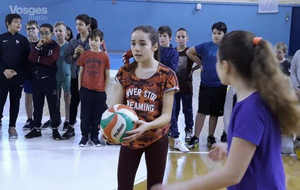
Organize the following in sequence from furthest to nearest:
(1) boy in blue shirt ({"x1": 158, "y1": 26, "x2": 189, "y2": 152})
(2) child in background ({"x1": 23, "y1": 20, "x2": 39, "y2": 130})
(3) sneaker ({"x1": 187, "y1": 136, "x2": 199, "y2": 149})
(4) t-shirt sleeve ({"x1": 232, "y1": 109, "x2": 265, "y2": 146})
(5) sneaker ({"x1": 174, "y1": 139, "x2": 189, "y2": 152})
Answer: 1. (2) child in background ({"x1": 23, "y1": 20, "x2": 39, "y2": 130})
2. (3) sneaker ({"x1": 187, "y1": 136, "x2": 199, "y2": 149})
3. (5) sneaker ({"x1": 174, "y1": 139, "x2": 189, "y2": 152})
4. (1) boy in blue shirt ({"x1": 158, "y1": 26, "x2": 189, "y2": 152})
5. (4) t-shirt sleeve ({"x1": 232, "y1": 109, "x2": 265, "y2": 146})

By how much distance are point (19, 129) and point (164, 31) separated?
2.57m

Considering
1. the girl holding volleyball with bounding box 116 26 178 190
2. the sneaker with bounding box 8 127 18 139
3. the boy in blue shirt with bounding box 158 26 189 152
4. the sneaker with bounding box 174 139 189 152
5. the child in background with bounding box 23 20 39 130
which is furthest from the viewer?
the child in background with bounding box 23 20 39 130

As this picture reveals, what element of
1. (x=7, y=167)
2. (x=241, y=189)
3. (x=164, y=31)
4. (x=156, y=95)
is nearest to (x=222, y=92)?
(x=164, y=31)

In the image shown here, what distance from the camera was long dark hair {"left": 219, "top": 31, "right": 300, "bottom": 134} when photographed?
1.25 metres

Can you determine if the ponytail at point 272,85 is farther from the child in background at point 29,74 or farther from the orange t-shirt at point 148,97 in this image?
the child in background at point 29,74

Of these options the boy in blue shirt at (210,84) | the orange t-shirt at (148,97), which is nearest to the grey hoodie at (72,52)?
the boy in blue shirt at (210,84)

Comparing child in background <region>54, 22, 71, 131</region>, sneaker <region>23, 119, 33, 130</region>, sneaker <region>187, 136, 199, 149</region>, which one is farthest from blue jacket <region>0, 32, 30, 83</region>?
sneaker <region>187, 136, 199, 149</region>

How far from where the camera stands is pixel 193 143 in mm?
4586

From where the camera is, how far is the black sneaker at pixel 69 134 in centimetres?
476

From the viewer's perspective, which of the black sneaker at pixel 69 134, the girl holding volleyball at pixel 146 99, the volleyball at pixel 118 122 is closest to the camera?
the volleyball at pixel 118 122

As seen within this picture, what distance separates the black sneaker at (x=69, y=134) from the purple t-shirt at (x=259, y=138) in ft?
12.2

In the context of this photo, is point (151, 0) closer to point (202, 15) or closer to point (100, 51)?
point (202, 15)

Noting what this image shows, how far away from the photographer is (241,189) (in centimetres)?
134

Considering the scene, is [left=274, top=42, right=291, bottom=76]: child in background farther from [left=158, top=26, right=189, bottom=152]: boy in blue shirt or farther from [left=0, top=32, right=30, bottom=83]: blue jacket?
[left=0, top=32, right=30, bottom=83]: blue jacket
